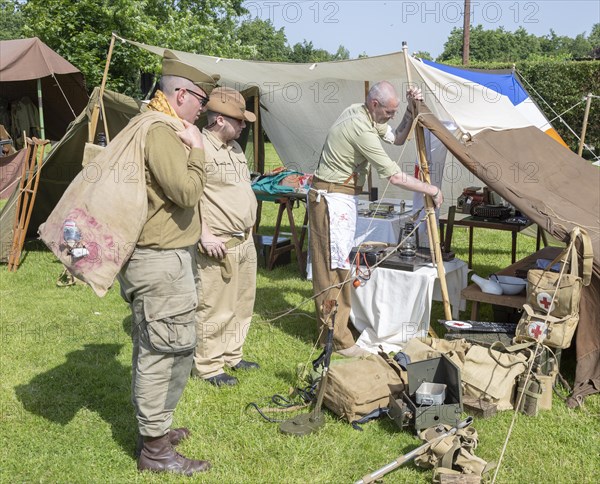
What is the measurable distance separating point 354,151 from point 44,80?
1073cm

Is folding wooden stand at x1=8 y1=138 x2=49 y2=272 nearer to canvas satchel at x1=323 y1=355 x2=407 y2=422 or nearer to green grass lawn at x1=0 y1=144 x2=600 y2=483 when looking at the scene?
green grass lawn at x1=0 y1=144 x2=600 y2=483

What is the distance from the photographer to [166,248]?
271 centimetres

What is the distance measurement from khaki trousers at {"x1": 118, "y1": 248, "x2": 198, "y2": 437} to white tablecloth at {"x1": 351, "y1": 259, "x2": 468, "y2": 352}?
6.57 feet

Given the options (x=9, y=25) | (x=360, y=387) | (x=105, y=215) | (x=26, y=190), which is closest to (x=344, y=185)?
(x=360, y=387)

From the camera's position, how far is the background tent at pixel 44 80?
10.8 m

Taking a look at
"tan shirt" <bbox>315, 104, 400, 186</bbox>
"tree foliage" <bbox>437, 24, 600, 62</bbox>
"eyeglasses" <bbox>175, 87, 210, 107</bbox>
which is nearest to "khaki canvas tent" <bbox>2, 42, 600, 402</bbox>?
"tan shirt" <bbox>315, 104, 400, 186</bbox>

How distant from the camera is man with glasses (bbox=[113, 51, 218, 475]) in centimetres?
257

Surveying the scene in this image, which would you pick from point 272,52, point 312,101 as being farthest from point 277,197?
point 272,52

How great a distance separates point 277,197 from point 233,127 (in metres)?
3.01

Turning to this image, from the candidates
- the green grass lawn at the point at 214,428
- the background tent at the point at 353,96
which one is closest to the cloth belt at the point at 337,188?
the background tent at the point at 353,96

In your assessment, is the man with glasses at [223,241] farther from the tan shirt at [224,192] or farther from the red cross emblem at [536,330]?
the red cross emblem at [536,330]

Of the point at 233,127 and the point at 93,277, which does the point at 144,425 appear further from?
the point at 233,127

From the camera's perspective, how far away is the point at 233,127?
12.4ft

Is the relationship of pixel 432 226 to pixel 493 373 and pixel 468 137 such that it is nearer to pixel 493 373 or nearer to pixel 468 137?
pixel 468 137
